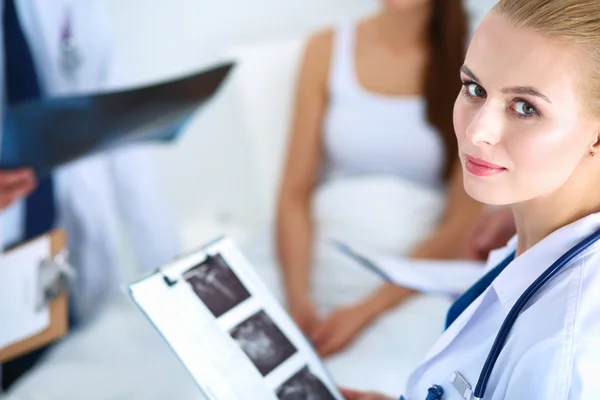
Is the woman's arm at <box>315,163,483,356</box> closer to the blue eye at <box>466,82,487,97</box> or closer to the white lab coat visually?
the white lab coat

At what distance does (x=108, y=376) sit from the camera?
3.57 feet

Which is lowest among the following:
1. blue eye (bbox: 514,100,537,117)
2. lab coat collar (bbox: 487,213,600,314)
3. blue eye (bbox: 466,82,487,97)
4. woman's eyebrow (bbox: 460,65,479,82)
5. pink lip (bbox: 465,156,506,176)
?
lab coat collar (bbox: 487,213,600,314)

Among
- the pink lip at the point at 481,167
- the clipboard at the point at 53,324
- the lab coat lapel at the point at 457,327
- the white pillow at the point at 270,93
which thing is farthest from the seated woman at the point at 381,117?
the pink lip at the point at 481,167

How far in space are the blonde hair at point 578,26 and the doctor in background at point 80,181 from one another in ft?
2.61

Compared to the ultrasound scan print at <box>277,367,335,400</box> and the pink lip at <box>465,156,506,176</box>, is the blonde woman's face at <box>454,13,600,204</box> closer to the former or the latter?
the pink lip at <box>465,156,506,176</box>

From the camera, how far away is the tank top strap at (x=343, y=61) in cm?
149

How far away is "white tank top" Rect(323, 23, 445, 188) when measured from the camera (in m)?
1.44

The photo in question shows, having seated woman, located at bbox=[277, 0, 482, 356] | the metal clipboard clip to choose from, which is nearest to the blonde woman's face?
the metal clipboard clip

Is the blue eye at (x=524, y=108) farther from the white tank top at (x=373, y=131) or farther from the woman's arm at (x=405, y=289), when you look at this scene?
the white tank top at (x=373, y=131)

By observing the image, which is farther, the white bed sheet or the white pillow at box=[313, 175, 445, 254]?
the white pillow at box=[313, 175, 445, 254]

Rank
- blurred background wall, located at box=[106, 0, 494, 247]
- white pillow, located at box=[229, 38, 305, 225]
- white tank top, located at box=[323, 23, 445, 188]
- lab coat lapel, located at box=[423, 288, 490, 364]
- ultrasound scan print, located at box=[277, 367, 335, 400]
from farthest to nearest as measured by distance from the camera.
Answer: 1. blurred background wall, located at box=[106, 0, 494, 247]
2. white pillow, located at box=[229, 38, 305, 225]
3. white tank top, located at box=[323, 23, 445, 188]
4. ultrasound scan print, located at box=[277, 367, 335, 400]
5. lab coat lapel, located at box=[423, 288, 490, 364]

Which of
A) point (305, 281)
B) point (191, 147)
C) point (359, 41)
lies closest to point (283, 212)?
point (305, 281)

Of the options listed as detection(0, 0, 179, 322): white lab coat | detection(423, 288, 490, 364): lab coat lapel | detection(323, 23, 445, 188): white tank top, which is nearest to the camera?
detection(423, 288, 490, 364): lab coat lapel

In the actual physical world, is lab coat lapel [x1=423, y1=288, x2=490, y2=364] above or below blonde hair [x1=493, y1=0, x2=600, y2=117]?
below
